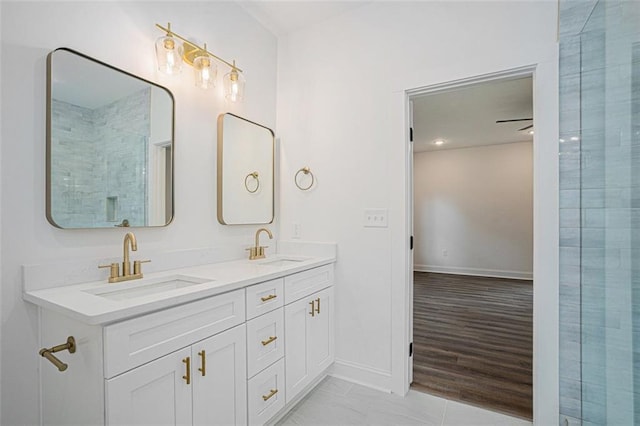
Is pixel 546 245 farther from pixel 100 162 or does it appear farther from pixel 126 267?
pixel 100 162

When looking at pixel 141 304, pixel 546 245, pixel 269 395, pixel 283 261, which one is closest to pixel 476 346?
pixel 546 245

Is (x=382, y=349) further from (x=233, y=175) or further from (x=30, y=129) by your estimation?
(x=30, y=129)

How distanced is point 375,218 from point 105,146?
1.63m

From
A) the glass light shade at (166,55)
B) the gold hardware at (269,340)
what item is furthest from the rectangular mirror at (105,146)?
the gold hardware at (269,340)

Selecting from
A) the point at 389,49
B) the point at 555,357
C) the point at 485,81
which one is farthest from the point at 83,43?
the point at 555,357

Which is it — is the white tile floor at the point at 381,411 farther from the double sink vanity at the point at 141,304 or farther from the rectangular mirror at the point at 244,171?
the rectangular mirror at the point at 244,171

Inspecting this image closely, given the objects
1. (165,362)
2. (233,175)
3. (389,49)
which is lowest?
(165,362)

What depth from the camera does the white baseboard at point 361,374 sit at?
7.21 ft

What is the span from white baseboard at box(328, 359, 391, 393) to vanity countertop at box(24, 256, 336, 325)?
804mm

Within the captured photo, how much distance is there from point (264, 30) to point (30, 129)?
1853 mm

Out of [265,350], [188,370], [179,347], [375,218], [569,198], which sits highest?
[569,198]

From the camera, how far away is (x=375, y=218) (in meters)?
2.26

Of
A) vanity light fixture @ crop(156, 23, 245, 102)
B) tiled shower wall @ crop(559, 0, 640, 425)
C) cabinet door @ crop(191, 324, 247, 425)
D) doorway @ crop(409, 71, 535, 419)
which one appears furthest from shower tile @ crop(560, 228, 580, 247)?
vanity light fixture @ crop(156, 23, 245, 102)

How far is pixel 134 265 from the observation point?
5.25ft
